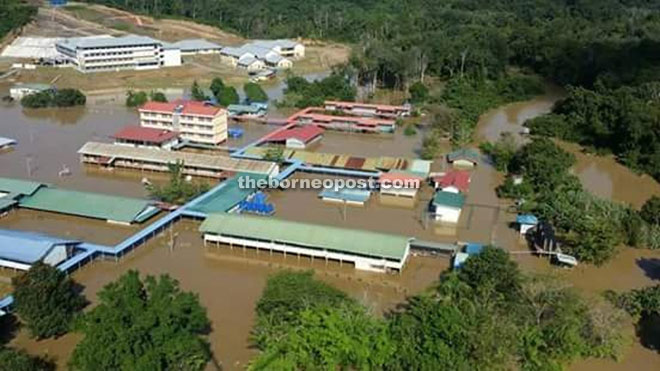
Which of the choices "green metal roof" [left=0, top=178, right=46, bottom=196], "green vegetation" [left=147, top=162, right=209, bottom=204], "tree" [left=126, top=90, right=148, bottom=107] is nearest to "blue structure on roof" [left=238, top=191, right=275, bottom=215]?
"green vegetation" [left=147, top=162, right=209, bottom=204]

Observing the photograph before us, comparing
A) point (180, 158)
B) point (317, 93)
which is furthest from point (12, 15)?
point (180, 158)

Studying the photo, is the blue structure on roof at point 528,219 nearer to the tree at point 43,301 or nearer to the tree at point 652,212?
the tree at point 652,212

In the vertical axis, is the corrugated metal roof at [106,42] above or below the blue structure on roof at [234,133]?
above

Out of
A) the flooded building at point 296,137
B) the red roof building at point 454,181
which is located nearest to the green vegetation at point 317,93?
the flooded building at point 296,137

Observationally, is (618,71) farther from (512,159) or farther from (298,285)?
(298,285)

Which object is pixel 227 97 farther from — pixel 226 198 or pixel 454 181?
pixel 454 181

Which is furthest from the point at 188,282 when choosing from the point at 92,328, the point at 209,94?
the point at 209,94

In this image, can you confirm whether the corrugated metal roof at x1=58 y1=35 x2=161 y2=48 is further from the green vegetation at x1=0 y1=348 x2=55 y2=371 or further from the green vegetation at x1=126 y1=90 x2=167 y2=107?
the green vegetation at x1=0 y1=348 x2=55 y2=371
